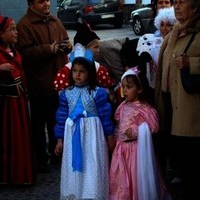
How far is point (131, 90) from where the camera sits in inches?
180

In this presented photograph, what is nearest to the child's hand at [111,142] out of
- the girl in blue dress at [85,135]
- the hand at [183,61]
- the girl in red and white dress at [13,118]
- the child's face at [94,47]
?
the girl in blue dress at [85,135]

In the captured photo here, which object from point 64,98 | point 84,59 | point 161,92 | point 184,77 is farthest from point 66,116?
point 184,77

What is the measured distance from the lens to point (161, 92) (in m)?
4.57

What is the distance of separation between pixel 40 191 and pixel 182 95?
A: 1877mm

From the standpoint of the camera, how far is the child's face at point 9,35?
525cm

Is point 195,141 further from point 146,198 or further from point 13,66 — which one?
point 13,66

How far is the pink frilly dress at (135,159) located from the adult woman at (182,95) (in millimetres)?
177

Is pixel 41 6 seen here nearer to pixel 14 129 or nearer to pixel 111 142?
pixel 14 129

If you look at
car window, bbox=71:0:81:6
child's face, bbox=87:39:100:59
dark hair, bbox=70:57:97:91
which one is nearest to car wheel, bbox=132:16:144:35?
car window, bbox=71:0:81:6

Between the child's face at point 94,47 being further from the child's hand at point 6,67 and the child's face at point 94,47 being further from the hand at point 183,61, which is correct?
the hand at point 183,61

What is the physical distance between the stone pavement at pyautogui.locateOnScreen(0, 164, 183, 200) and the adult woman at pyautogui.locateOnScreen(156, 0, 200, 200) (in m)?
0.73

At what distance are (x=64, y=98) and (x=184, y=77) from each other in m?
1.09

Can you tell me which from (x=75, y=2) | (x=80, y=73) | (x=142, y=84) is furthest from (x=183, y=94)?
(x=75, y=2)

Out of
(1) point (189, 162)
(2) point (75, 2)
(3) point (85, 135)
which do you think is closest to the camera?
(1) point (189, 162)
